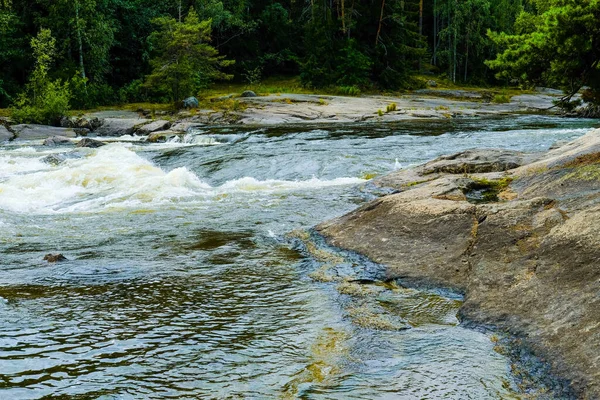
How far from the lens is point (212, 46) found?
42.8 metres

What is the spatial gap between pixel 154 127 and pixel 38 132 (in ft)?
15.5

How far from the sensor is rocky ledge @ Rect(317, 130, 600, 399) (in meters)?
4.18

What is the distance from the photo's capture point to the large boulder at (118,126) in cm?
2573

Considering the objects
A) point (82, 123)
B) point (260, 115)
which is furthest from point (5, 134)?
point (260, 115)

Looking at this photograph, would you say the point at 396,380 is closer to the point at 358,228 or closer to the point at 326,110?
the point at 358,228

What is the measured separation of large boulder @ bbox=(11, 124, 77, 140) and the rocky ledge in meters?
19.9

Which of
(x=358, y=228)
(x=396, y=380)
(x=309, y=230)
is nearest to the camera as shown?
(x=396, y=380)

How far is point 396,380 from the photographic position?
4.08m

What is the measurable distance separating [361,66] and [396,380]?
36246 mm

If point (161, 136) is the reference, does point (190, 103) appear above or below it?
above

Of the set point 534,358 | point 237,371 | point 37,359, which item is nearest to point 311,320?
point 237,371

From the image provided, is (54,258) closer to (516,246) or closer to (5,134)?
(516,246)

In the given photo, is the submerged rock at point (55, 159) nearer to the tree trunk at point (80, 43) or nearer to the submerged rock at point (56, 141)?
the submerged rock at point (56, 141)

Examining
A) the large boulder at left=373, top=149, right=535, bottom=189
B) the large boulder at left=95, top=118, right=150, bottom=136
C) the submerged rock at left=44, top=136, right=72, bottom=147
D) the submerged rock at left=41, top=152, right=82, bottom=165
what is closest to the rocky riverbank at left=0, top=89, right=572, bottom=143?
the large boulder at left=95, top=118, right=150, bottom=136
